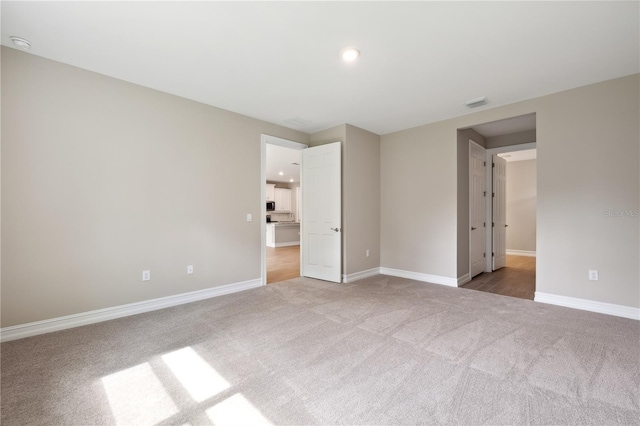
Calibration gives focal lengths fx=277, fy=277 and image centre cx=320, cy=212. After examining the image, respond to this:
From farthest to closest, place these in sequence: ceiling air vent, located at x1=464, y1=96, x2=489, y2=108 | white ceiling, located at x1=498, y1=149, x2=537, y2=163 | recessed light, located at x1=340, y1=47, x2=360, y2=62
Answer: white ceiling, located at x1=498, y1=149, x2=537, y2=163
ceiling air vent, located at x1=464, y1=96, x2=489, y2=108
recessed light, located at x1=340, y1=47, x2=360, y2=62

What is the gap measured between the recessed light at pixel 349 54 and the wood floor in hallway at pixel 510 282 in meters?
3.79

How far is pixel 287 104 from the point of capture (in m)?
3.87

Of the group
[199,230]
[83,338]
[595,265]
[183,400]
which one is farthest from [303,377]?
[595,265]

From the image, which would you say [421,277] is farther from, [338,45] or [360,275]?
[338,45]

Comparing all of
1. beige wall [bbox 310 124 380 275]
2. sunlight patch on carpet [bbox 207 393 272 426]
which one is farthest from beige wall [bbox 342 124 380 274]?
sunlight patch on carpet [bbox 207 393 272 426]

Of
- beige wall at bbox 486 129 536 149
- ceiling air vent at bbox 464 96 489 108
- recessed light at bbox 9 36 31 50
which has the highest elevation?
recessed light at bbox 9 36 31 50

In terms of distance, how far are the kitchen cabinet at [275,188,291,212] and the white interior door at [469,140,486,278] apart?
7.98 metres

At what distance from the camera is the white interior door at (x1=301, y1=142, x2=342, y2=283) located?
15.3 feet

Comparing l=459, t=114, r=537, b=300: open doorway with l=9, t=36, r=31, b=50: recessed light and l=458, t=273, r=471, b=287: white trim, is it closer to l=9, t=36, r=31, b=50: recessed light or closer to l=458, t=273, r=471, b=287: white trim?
l=458, t=273, r=471, b=287: white trim


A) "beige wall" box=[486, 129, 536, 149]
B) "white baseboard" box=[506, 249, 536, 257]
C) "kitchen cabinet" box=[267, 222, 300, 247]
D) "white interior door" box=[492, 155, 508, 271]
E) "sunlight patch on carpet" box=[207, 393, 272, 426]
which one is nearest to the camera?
"sunlight patch on carpet" box=[207, 393, 272, 426]

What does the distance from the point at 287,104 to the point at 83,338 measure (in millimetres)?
3462

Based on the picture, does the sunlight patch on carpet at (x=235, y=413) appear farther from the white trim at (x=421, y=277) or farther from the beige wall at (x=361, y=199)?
the white trim at (x=421, y=277)

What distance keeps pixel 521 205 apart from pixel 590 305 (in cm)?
521

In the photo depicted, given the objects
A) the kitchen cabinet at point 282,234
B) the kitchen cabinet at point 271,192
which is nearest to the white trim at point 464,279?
the kitchen cabinet at point 282,234
